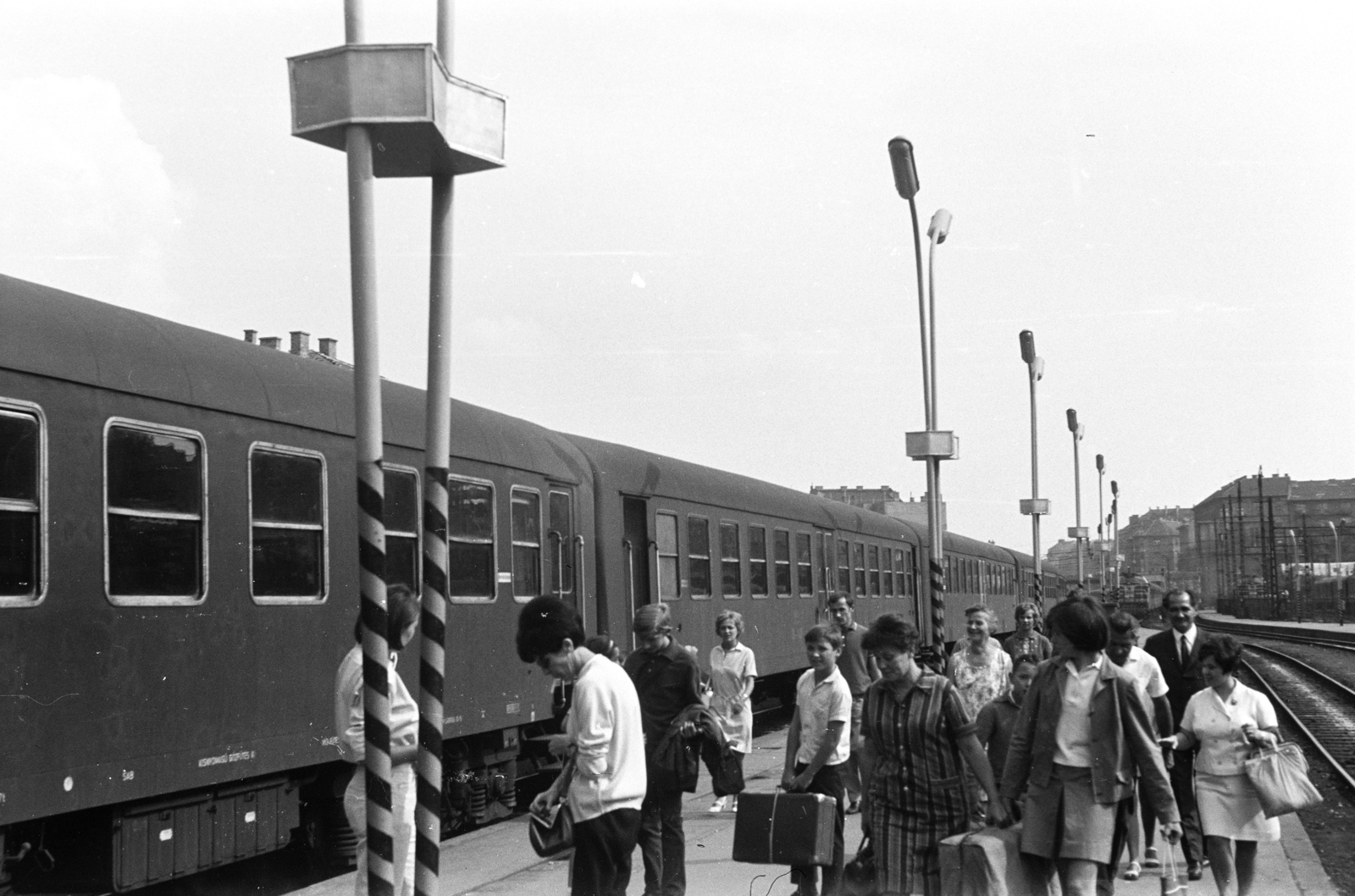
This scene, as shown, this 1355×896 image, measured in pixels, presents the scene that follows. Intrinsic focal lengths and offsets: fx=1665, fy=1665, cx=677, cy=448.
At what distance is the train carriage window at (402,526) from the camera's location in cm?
1089

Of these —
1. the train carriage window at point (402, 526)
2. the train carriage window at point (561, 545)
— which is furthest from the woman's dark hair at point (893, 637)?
the train carriage window at point (561, 545)

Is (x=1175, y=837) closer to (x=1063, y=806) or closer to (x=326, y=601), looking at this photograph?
(x=1063, y=806)

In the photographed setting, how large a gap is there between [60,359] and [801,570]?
15.5m

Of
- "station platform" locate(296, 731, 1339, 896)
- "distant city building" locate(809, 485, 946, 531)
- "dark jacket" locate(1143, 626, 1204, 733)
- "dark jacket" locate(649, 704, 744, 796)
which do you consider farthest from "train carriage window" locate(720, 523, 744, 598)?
"distant city building" locate(809, 485, 946, 531)

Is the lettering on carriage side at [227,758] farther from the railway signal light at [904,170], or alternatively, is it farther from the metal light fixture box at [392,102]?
the railway signal light at [904,170]

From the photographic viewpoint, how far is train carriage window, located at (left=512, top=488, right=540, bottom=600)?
13.1 m

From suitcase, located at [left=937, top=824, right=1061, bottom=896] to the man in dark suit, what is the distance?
11.5 ft

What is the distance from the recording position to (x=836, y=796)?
873 cm

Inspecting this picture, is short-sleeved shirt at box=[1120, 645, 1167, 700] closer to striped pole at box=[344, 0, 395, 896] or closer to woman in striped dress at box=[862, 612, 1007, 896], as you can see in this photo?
woman in striped dress at box=[862, 612, 1007, 896]

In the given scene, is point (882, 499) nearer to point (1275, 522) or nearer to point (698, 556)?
point (1275, 522)

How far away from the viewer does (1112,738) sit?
623 cm

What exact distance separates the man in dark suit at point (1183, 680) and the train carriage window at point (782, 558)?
1117 cm

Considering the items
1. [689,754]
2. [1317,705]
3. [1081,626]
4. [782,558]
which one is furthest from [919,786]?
[1317,705]

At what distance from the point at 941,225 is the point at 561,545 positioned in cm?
745
